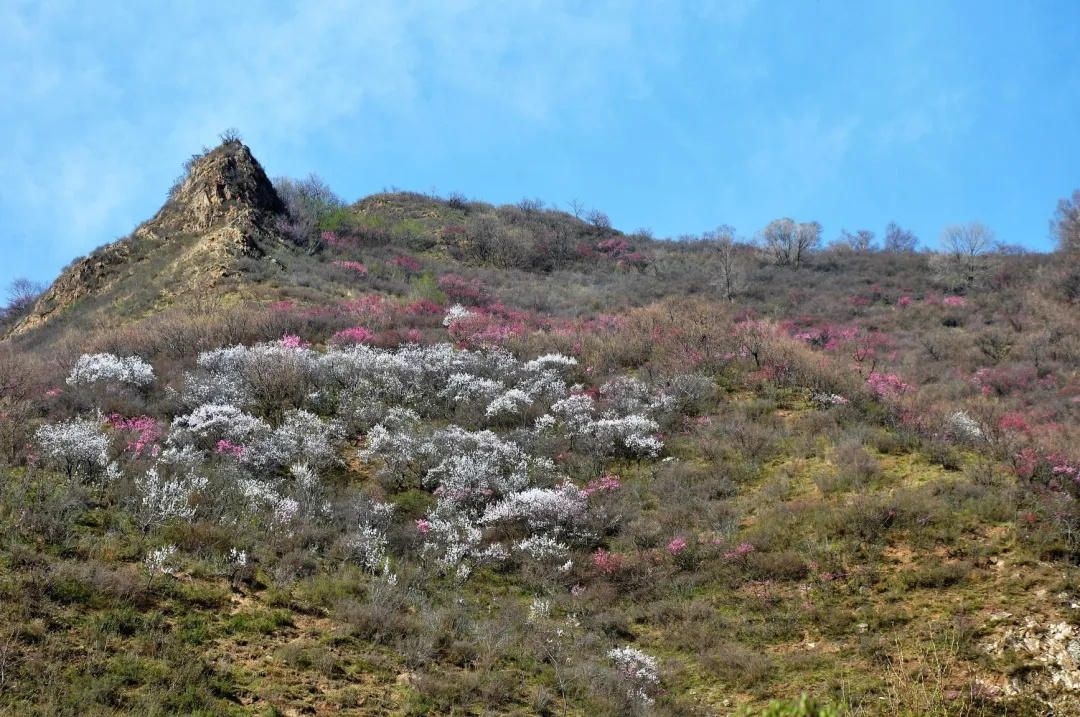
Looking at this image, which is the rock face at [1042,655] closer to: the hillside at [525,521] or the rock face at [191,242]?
the hillside at [525,521]

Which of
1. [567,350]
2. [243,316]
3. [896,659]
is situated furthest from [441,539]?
[243,316]

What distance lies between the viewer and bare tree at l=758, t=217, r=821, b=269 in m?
45.2

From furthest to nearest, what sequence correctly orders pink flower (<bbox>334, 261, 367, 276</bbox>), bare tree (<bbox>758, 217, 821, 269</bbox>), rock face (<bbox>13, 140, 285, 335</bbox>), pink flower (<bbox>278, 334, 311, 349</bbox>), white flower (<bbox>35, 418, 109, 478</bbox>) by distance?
bare tree (<bbox>758, 217, 821, 269</bbox>), pink flower (<bbox>334, 261, 367, 276</bbox>), rock face (<bbox>13, 140, 285, 335</bbox>), pink flower (<bbox>278, 334, 311, 349</bbox>), white flower (<bbox>35, 418, 109, 478</bbox>)

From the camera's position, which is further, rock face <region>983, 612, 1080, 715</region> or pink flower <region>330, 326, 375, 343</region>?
pink flower <region>330, 326, 375, 343</region>

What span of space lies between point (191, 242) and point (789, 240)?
37.3m

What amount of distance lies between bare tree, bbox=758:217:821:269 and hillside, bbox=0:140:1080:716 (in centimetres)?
2296

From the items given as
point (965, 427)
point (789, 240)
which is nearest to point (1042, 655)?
point (965, 427)

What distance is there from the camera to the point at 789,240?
45.7 metres

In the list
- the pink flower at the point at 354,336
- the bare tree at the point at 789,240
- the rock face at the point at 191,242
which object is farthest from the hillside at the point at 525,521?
the bare tree at the point at 789,240

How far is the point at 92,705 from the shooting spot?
531cm

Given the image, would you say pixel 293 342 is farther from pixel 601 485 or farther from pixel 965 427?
pixel 965 427

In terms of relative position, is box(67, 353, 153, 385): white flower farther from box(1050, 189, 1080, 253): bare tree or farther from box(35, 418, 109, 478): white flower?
box(1050, 189, 1080, 253): bare tree

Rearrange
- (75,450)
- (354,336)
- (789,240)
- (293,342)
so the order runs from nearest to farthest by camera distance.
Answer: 1. (75,450)
2. (293,342)
3. (354,336)
4. (789,240)

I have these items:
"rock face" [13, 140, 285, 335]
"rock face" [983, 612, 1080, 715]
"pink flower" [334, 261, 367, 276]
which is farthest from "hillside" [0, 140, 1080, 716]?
"pink flower" [334, 261, 367, 276]
